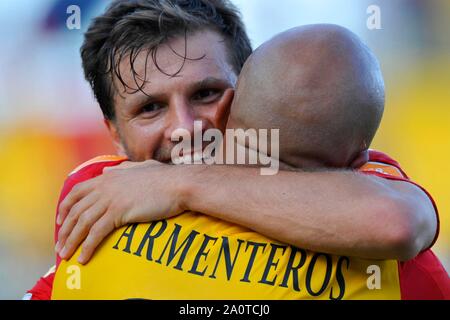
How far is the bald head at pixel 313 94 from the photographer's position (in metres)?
1.08

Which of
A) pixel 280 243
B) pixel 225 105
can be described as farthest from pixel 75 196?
pixel 280 243

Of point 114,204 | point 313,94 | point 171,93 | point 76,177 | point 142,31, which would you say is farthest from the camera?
point 142,31

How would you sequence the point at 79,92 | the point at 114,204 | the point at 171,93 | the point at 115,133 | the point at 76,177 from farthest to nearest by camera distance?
the point at 79,92 < the point at 115,133 < the point at 171,93 < the point at 76,177 < the point at 114,204

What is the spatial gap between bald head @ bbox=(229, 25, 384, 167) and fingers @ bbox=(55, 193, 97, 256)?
1.19 ft

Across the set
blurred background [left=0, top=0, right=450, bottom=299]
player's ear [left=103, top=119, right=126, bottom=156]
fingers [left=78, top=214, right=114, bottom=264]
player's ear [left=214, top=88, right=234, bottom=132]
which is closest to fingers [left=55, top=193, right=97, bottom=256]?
fingers [left=78, top=214, right=114, bottom=264]

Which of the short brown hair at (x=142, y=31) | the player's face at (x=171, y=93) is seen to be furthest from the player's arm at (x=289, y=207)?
the short brown hair at (x=142, y=31)

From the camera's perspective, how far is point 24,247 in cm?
377

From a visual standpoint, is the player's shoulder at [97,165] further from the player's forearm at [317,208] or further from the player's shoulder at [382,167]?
the player's shoulder at [382,167]

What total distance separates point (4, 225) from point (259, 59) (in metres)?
3.18

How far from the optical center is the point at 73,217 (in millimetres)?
1276

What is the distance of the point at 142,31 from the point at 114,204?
0.76 metres

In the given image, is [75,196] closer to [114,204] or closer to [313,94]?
[114,204]

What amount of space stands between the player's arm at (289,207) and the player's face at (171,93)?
0.45 meters
